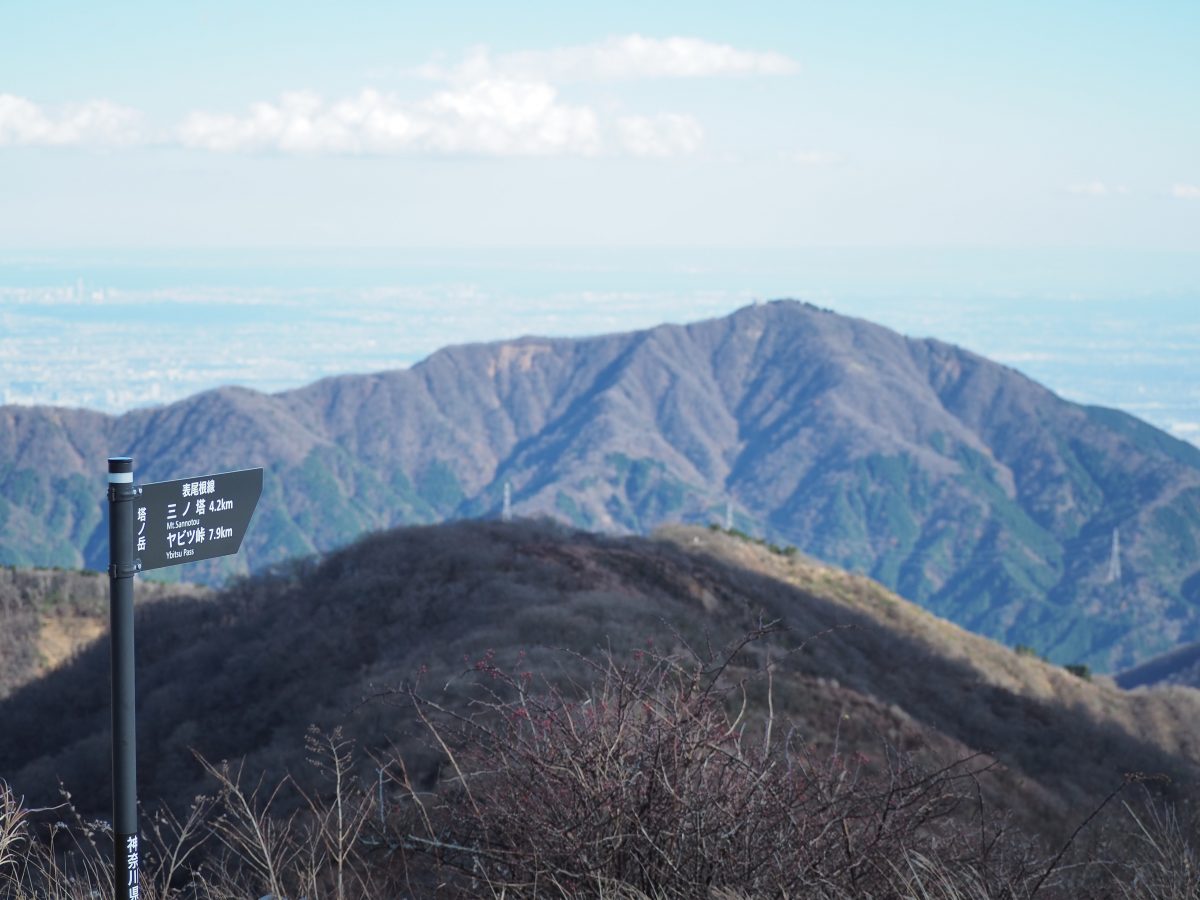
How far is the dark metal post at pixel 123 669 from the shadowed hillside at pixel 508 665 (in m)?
9.79

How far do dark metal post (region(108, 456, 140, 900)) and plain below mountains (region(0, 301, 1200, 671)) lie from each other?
96886 millimetres

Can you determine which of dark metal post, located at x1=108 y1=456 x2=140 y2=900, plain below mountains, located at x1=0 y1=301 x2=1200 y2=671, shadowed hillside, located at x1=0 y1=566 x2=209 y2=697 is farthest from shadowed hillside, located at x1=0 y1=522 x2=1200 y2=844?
plain below mountains, located at x1=0 y1=301 x2=1200 y2=671

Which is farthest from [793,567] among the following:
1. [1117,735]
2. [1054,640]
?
[1054,640]

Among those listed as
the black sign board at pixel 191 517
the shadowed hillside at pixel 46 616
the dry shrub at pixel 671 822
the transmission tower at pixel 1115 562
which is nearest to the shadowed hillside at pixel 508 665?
the shadowed hillside at pixel 46 616

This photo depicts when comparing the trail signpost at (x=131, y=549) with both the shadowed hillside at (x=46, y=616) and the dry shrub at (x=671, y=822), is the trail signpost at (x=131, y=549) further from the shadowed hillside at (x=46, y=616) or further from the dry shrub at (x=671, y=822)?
the shadowed hillside at (x=46, y=616)

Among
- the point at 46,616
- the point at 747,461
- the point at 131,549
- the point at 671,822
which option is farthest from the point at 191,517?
the point at 747,461

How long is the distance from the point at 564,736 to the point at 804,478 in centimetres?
13616

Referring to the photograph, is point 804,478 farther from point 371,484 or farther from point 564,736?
point 564,736

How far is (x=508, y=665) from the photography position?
766 inches

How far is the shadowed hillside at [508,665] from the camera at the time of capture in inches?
841

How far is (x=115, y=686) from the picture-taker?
5.43 m

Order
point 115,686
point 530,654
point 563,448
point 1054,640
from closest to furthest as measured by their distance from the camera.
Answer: point 115,686 < point 530,654 < point 1054,640 < point 563,448

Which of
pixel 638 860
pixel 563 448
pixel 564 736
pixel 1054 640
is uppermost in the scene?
pixel 564 736

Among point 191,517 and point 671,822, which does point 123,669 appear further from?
point 671,822
